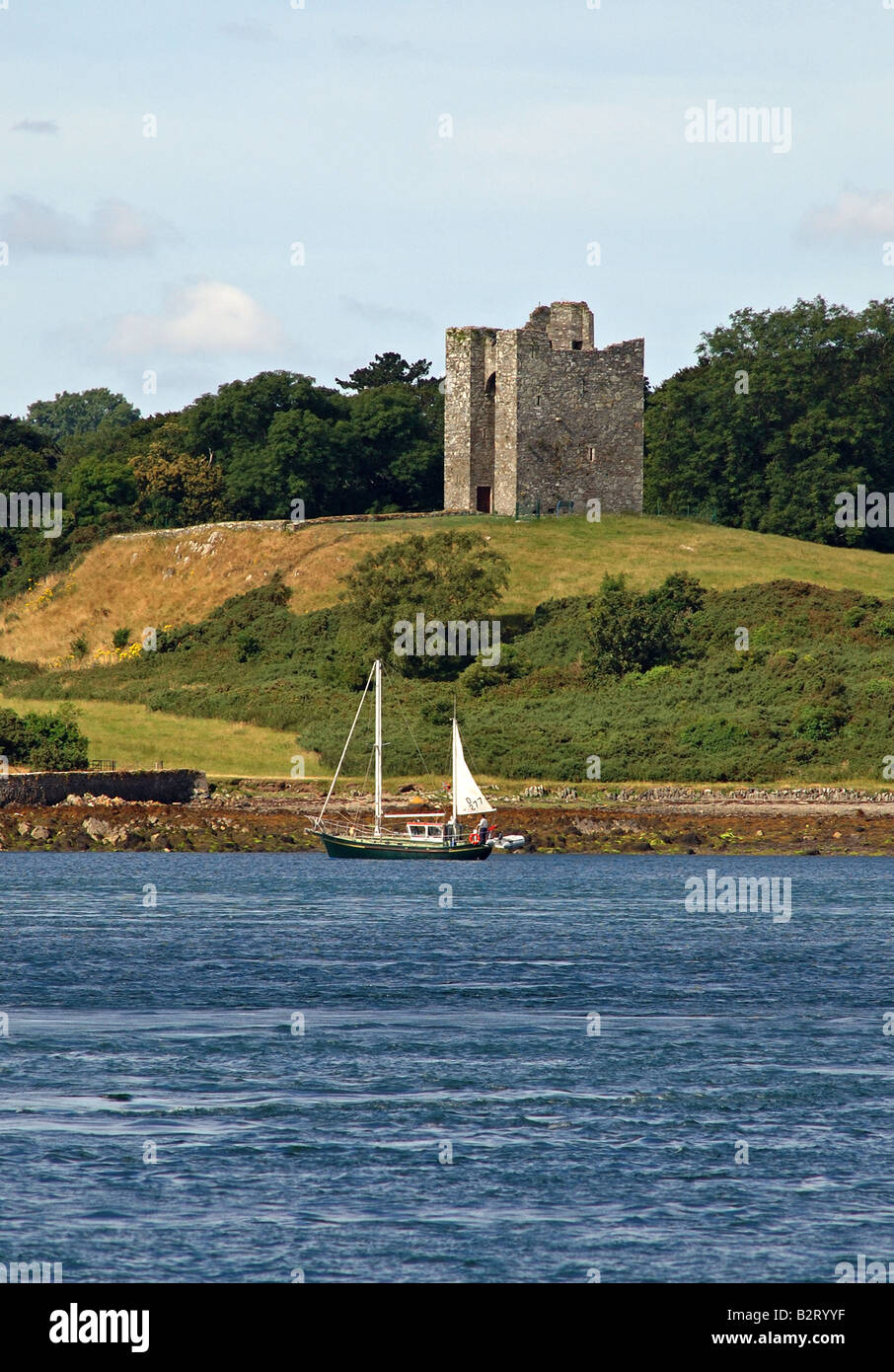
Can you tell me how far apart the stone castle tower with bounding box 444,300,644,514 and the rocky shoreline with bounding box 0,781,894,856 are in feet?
151

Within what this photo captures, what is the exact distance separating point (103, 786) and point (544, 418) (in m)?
52.3

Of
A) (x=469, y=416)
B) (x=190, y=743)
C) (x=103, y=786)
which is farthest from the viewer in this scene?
(x=469, y=416)

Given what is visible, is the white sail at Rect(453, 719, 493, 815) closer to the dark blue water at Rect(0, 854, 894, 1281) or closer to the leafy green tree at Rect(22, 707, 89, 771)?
the dark blue water at Rect(0, 854, 894, 1281)

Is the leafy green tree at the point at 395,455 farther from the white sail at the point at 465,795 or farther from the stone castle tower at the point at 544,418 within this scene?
the white sail at the point at 465,795

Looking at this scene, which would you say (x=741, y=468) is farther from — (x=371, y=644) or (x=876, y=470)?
(x=371, y=644)

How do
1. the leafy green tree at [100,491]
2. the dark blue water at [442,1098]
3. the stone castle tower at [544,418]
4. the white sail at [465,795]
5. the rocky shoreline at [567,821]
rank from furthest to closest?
the leafy green tree at [100,491]
the stone castle tower at [544,418]
the rocky shoreline at [567,821]
the white sail at [465,795]
the dark blue water at [442,1098]

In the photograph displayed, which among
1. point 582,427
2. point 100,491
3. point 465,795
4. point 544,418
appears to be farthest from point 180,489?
point 465,795

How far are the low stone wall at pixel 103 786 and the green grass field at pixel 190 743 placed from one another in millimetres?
3505

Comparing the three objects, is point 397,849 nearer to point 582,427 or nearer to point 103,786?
point 103,786

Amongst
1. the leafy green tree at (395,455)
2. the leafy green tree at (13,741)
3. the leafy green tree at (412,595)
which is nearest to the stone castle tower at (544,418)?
the leafy green tree at (395,455)

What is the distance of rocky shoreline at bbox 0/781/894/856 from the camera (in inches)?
2830

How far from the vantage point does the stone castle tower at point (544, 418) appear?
394ft

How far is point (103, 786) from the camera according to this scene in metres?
77.2
